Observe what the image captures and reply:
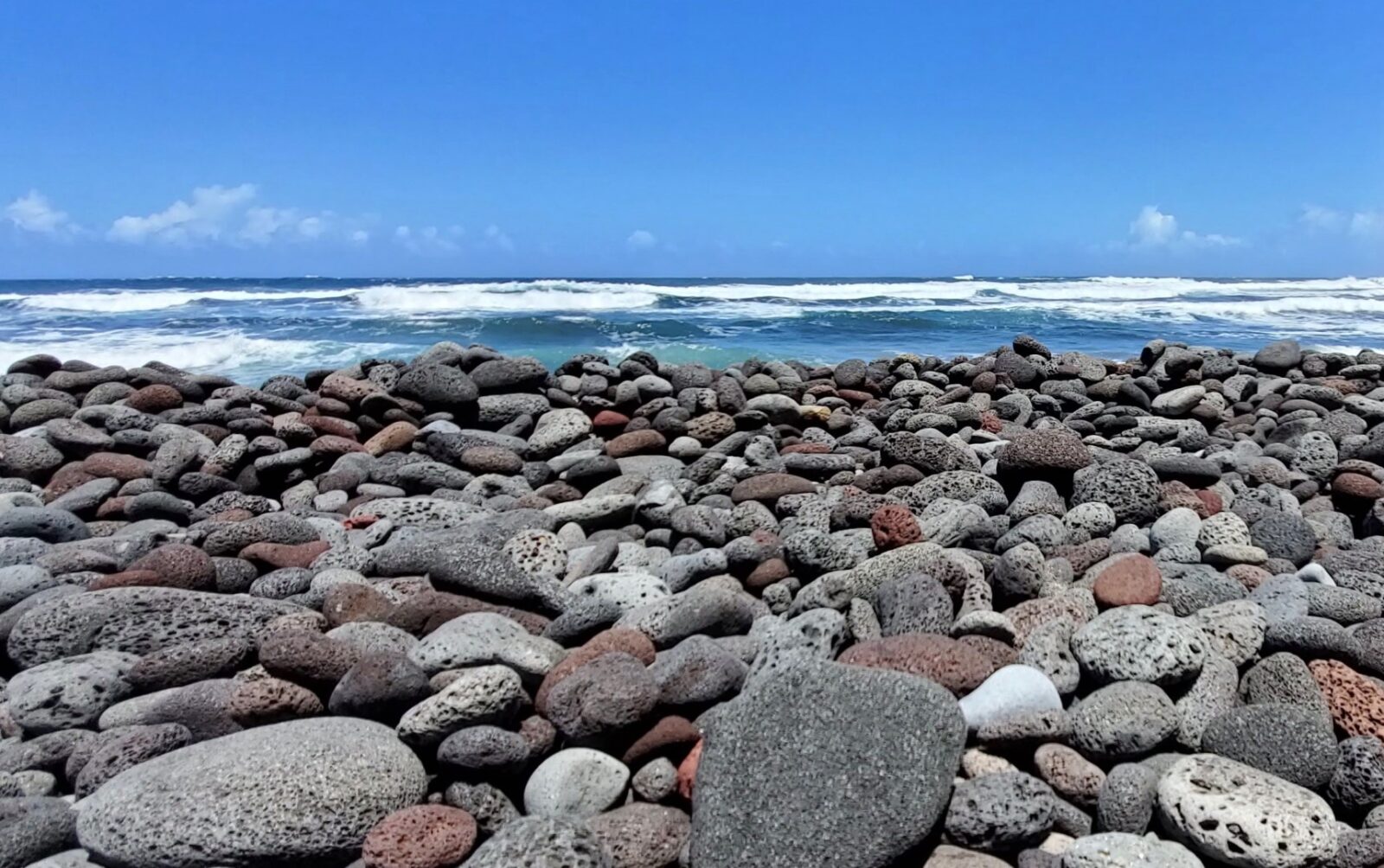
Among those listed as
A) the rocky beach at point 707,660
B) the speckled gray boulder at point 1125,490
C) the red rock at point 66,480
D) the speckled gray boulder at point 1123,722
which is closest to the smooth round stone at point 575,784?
the rocky beach at point 707,660

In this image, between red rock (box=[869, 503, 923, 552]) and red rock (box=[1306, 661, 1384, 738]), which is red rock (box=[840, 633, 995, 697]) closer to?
red rock (box=[869, 503, 923, 552])

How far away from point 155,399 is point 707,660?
18.2 feet

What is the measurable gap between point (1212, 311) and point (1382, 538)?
25944mm

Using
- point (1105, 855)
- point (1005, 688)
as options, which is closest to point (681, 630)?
point (1005, 688)

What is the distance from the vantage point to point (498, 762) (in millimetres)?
2398

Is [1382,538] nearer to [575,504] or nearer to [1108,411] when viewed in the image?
[1108,411]

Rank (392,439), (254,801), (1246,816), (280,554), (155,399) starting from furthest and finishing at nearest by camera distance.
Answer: (155,399)
(392,439)
(280,554)
(254,801)
(1246,816)

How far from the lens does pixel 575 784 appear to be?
239 cm

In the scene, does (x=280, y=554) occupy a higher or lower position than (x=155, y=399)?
lower

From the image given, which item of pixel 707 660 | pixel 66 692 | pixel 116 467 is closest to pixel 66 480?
pixel 116 467

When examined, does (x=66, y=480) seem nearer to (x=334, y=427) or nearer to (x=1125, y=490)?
(x=334, y=427)

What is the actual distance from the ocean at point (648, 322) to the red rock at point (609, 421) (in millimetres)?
6436

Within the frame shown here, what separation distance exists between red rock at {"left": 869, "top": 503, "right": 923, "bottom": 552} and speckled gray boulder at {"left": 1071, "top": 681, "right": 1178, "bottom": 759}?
1.09 m

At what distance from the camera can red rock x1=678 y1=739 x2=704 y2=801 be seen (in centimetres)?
239
